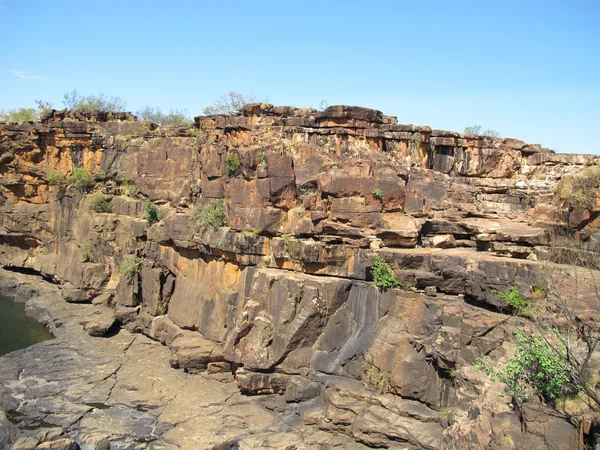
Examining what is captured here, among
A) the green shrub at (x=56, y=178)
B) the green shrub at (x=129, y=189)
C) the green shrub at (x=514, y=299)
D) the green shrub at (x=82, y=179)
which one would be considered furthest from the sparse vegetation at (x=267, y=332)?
the green shrub at (x=56, y=178)

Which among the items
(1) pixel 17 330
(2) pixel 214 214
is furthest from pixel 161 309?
(1) pixel 17 330

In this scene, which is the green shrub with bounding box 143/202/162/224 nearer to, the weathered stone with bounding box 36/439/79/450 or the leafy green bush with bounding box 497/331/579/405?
the weathered stone with bounding box 36/439/79/450

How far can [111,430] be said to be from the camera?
43.6 ft

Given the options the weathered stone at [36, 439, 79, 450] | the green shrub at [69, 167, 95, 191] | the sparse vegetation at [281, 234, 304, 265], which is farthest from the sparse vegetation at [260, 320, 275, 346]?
the green shrub at [69, 167, 95, 191]

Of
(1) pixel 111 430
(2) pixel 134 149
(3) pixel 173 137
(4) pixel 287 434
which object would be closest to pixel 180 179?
(3) pixel 173 137

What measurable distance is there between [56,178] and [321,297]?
17772 mm

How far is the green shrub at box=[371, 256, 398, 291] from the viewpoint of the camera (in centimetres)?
1357

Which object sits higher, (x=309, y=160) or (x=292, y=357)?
(x=309, y=160)

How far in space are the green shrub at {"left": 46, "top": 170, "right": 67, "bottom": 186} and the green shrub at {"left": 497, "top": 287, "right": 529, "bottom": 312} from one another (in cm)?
2223

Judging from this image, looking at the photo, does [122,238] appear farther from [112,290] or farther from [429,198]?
[429,198]

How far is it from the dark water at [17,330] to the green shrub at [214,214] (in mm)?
8762

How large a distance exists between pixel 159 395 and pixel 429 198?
11.1 m

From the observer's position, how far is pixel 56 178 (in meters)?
24.6

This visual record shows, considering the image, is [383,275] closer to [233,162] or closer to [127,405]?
[233,162]
